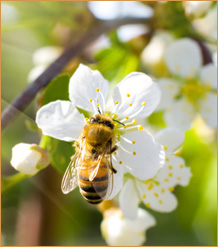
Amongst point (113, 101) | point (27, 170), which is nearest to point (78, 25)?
point (113, 101)

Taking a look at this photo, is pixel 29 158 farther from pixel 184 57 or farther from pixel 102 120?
pixel 184 57

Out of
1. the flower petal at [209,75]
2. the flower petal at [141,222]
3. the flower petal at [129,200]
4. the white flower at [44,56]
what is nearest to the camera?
the flower petal at [129,200]

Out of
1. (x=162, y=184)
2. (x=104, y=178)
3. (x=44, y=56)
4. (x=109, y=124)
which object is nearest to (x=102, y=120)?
(x=109, y=124)

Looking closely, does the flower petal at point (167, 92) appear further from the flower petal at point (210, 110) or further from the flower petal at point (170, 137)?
the flower petal at point (170, 137)

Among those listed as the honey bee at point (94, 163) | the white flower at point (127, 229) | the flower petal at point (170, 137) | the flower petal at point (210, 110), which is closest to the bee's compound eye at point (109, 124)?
the honey bee at point (94, 163)

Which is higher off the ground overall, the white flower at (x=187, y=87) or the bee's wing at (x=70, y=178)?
the bee's wing at (x=70, y=178)
